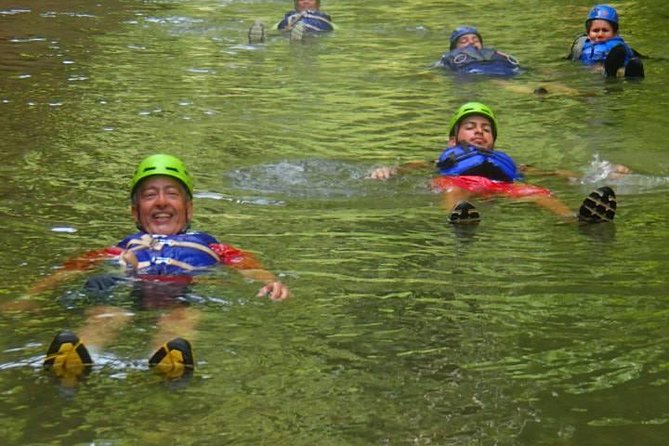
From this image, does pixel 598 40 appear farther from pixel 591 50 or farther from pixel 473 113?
pixel 473 113

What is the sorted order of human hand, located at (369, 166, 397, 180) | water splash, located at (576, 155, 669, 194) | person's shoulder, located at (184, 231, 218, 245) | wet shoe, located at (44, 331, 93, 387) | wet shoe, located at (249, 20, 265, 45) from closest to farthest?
wet shoe, located at (44, 331, 93, 387) → person's shoulder, located at (184, 231, 218, 245) → water splash, located at (576, 155, 669, 194) → human hand, located at (369, 166, 397, 180) → wet shoe, located at (249, 20, 265, 45)

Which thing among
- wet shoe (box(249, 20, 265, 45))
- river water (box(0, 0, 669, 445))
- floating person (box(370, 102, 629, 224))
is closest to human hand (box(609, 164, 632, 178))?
floating person (box(370, 102, 629, 224))

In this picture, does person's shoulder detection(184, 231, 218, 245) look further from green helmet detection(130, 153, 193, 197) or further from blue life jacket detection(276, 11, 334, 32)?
blue life jacket detection(276, 11, 334, 32)

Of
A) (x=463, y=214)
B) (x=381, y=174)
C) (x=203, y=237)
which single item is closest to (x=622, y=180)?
(x=381, y=174)

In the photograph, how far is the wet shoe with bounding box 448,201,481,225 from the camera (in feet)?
30.0

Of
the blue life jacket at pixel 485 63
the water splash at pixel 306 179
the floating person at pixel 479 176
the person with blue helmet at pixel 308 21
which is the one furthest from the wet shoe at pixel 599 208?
the person with blue helmet at pixel 308 21

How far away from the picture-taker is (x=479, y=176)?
10.8 m

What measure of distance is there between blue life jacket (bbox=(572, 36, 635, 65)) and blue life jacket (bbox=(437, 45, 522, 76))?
978mm

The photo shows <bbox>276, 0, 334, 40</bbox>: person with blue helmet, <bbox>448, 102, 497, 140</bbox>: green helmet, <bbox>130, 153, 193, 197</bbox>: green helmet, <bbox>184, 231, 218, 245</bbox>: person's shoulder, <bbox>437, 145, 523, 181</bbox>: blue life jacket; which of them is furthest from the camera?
<bbox>276, 0, 334, 40</bbox>: person with blue helmet

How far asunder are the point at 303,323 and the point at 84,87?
9.39 meters

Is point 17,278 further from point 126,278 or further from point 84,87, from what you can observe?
point 84,87

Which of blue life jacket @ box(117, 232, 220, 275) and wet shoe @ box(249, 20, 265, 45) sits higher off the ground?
wet shoe @ box(249, 20, 265, 45)

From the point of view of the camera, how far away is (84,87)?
15.7 m

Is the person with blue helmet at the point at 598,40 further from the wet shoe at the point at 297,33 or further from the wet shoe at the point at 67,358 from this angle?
the wet shoe at the point at 67,358
